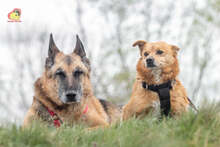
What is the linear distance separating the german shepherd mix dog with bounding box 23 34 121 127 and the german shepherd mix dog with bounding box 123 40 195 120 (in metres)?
0.78

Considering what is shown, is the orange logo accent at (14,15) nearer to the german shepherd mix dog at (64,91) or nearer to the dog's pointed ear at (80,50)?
the german shepherd mix dog at (64,91)

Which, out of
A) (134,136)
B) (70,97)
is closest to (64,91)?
(70,97)

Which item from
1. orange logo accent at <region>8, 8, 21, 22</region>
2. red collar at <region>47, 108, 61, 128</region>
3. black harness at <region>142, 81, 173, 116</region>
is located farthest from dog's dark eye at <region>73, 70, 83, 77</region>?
orange logo accent at <region>8, 8, 21, 22</region>

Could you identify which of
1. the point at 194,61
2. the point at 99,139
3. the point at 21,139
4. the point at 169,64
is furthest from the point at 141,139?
the point at 194,61

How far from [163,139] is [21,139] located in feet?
4.95

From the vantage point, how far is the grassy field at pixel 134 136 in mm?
3338

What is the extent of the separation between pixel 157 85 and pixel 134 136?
236 cm

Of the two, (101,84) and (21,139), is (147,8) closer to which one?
(101,84)

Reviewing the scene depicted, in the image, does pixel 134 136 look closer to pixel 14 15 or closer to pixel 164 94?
pixel 164 94

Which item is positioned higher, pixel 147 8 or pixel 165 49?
pixel 147 8

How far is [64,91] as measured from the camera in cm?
564

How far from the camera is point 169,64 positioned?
607 centimetres

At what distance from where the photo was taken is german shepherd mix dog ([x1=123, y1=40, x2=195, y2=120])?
5520 millimetres

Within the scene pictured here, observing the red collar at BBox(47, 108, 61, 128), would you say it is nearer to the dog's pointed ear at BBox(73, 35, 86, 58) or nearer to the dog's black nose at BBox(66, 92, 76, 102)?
the dog's black nose at BBox(66, 92, 76, 102)
